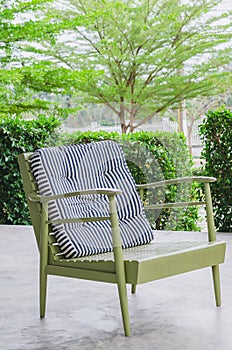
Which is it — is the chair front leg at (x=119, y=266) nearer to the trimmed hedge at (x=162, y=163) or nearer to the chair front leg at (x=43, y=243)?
the chair front leg at (x=43, y=243)

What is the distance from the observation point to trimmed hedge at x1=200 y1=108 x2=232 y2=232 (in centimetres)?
509

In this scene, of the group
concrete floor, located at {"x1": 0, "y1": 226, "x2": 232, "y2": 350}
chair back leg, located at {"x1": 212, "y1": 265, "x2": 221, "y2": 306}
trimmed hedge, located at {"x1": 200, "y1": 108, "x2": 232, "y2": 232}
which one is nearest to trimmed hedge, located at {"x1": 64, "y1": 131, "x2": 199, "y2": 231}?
trimmed hedge, located at {"x1": 200, "y1": 108, "x2": 232, "y2": 232}

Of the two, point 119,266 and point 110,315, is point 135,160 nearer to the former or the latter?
point 110,315

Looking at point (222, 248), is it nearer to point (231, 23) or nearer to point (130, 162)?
point (130, 162)

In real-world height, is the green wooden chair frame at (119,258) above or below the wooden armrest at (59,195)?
below

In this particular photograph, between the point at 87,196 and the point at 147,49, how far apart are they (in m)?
12.4

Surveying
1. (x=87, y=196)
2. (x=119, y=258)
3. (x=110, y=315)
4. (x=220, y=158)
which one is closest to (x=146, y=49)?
(x=220, y=158)

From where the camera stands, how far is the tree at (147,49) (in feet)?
48.4

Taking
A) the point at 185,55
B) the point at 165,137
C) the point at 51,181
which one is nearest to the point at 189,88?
the point at 185,55

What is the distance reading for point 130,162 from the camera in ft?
16.9

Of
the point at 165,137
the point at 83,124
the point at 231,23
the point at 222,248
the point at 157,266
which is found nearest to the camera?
the point at 157,266

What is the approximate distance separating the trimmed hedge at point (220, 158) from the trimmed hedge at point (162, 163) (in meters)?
0.32

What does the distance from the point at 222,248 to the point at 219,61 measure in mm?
12858

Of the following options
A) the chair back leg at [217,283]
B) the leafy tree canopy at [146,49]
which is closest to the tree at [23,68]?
the leafy tree canopy at [146,49]
